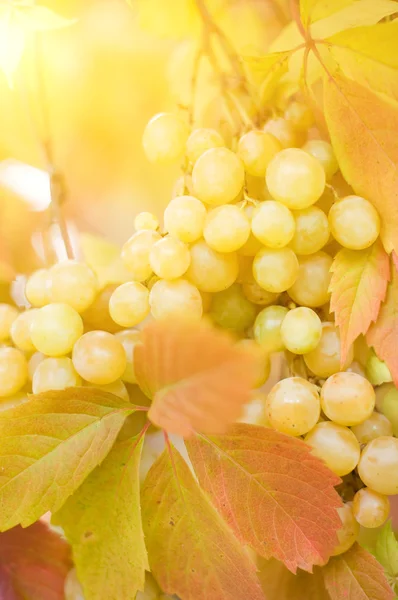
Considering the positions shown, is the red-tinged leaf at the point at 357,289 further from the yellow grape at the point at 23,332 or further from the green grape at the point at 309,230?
the yellow grape at the point at 23,332

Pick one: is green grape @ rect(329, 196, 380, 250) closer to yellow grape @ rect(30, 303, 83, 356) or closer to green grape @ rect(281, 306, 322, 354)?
green grape @ rect(281, 306, 322, 354)

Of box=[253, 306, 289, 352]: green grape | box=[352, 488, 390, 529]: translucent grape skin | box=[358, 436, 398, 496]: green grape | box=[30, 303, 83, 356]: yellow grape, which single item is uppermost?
box=[30, 303, 83, 356]: yellow grape

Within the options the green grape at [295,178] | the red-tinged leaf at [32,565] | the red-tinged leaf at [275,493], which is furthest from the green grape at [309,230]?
the red-tinged leaf at [32,565]

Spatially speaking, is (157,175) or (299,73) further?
(157,175)

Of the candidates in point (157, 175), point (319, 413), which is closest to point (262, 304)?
point (319, 413)

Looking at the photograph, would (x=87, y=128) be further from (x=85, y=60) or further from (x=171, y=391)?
(x=171, y=391)

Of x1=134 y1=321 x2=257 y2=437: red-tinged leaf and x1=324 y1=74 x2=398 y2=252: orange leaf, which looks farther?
x1=324 y1=74 x2=398 y2=252: orange leaf

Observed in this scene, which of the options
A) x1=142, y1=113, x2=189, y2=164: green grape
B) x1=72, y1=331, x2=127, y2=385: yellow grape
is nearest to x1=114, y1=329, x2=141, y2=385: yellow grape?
x1=72, y1=331, x2=127, y2=385: yellow grape
